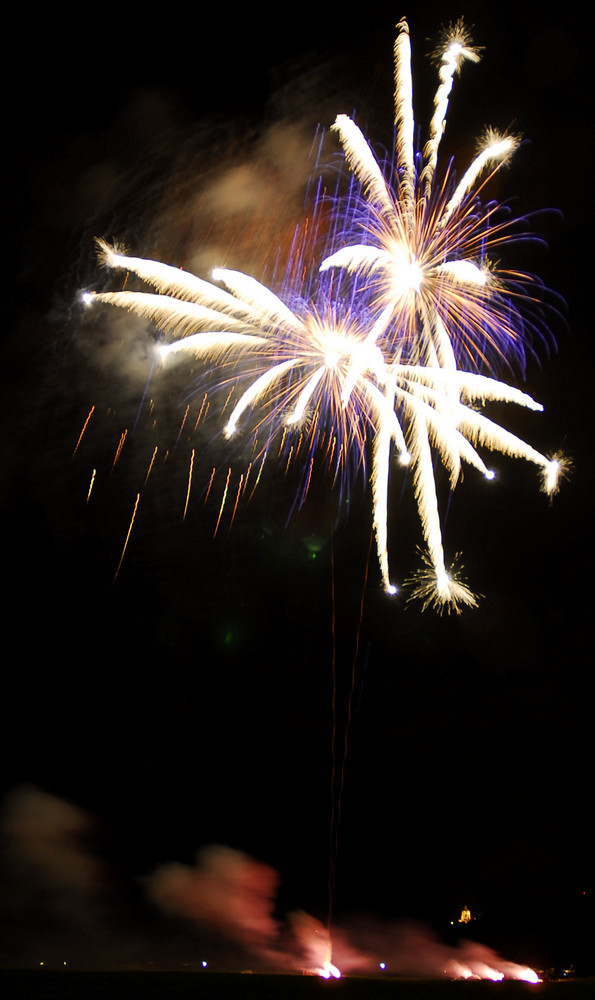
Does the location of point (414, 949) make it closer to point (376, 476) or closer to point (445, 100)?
point (376, 476)

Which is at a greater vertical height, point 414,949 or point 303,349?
point 303,349

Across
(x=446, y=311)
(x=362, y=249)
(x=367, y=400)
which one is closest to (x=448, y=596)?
(x=367, y=400)

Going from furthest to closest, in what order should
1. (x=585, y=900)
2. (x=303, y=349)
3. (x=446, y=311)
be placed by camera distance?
(x=585, y=900) < (x=303, y=349) < (x=446, y=311)

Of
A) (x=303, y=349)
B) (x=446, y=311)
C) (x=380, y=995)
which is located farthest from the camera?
(x=303, y=349)

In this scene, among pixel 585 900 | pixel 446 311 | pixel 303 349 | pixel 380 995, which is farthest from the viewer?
pixel 585 900

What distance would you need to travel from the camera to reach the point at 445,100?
7.96 meters

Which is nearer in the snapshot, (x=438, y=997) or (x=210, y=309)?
(x=438, y=997)

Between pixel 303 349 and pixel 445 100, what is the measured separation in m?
3.75

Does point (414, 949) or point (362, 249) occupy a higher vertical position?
point (362, 249)

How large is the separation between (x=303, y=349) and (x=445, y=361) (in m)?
2.17

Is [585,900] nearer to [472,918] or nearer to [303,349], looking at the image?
[472,918]

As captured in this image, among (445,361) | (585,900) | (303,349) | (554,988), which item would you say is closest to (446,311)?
(445,361)

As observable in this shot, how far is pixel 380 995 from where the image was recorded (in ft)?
24.9

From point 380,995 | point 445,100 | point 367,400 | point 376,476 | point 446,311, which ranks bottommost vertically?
point 380,995
